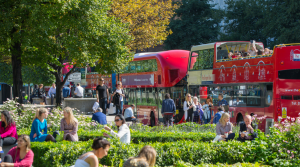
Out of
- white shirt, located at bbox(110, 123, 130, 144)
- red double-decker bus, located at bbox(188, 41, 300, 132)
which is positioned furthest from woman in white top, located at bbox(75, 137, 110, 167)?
red double-decker bus, located at bbox(188, 41, 300, 132)

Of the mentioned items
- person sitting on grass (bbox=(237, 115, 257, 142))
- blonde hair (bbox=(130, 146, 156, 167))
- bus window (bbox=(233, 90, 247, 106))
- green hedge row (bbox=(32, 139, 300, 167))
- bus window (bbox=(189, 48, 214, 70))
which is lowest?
green hedge row (bbox=(32, 139, 300, 167))

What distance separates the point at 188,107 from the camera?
15562mm

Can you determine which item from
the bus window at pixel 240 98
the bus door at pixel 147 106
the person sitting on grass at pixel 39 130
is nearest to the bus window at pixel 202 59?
the bus window at pixel 240 98

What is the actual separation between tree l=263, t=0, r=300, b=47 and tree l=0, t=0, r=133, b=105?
14.1 metres

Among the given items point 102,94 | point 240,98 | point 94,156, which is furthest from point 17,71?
point 94,156

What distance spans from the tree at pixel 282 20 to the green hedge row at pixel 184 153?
22.5 m

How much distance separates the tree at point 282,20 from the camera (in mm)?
28000

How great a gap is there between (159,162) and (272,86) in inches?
333

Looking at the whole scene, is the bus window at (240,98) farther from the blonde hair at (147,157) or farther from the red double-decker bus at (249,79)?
the blonde hair at (147,157)

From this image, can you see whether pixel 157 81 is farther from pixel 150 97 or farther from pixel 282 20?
pixel 282 20

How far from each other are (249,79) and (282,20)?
15.6 meters

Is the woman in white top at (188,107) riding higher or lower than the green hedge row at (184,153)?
higher

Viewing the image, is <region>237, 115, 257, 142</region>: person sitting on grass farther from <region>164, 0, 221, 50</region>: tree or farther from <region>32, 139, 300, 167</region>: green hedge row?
<region>164, 0, 221, 50</region>: tree

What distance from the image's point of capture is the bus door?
20078 mm
